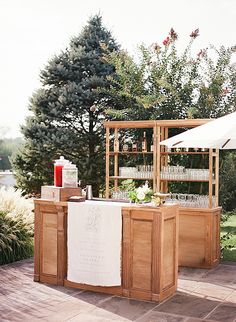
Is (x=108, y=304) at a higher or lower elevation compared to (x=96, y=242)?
lower

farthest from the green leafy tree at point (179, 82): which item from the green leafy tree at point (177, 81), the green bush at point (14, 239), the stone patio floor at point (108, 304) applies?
the stone patio floor at point (108, 304)

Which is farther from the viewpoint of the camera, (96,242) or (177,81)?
(177,81)

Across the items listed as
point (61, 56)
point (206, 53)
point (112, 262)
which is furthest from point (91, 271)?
point (61, 56)

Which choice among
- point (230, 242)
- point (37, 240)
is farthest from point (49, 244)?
point (230, 242)

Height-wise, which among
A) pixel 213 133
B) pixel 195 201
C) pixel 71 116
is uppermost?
pixel 71 116

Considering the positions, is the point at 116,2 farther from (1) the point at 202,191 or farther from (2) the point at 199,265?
(2) the point at 199,265

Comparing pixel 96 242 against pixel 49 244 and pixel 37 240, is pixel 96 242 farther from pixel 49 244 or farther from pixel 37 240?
pixel 37 240

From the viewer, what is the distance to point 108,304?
499cm

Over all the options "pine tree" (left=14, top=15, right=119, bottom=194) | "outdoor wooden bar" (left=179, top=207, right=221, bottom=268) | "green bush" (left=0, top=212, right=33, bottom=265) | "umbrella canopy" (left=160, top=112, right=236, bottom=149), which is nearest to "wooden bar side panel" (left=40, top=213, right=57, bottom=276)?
"green bush" (left=0, top=212, right=33, bottom=265)

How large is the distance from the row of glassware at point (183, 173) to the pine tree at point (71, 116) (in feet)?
11.6

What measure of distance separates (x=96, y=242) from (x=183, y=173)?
229 centimetres

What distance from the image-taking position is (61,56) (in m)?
10.9

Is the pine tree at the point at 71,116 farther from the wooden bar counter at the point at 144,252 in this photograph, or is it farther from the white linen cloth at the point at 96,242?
the white linen cloth at the point at 96,242

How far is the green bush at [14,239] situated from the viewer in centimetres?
695
